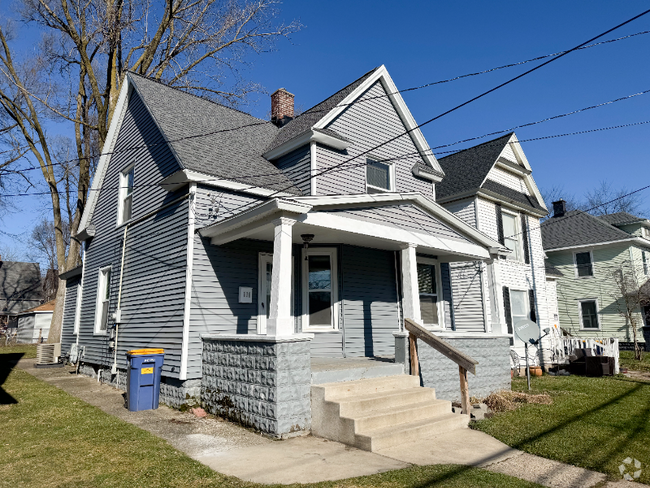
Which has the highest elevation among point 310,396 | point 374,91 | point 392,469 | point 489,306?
point 374,91

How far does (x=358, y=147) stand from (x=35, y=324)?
34223 millimetres

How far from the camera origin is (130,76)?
12.2 meters

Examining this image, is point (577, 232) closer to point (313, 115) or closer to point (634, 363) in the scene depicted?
point (634, 363)

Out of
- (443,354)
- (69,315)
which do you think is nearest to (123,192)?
(69,315)

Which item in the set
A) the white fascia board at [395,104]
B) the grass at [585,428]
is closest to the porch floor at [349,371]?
the grass at [585,428]

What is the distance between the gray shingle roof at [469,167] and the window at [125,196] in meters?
10.5

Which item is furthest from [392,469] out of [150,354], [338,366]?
[150,354]

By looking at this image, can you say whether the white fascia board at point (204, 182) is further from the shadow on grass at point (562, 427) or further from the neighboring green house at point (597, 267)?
the neighboring green house at point (597, 267)

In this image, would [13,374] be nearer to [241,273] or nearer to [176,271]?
[176,271]

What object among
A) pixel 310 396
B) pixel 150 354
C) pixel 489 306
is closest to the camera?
pixel 310 396

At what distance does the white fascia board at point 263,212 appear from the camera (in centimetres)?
679

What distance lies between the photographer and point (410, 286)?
29.2 feet

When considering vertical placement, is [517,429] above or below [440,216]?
below

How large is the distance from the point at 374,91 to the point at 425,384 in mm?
8027
